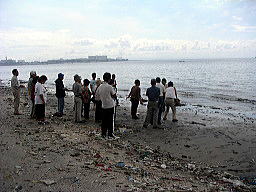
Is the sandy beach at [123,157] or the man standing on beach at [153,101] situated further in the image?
the man standing on beach at [153,101]

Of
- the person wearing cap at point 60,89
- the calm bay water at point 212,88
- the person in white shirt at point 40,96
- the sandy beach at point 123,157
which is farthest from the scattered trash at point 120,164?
the calm bay water at point 212,88

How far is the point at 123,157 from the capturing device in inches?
294

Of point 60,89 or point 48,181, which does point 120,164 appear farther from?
point 60,89

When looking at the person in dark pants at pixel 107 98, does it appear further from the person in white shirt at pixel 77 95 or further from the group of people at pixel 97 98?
the person in white shirt at pixel 77 95

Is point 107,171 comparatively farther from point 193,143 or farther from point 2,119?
point 2,119

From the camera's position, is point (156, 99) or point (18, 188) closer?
point (18, 188)

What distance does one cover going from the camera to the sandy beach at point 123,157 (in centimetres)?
545

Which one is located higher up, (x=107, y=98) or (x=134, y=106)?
(x=107, y=98)

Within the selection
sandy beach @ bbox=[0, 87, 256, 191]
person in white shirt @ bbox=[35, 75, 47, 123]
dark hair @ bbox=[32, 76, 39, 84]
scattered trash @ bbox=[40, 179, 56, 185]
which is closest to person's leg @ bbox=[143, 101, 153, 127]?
sandy beach @ bbox=[0, 87, 256, 191]

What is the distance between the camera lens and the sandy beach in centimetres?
545

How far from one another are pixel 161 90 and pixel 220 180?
6268mm

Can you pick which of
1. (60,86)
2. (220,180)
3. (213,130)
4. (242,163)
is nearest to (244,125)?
(213,130)

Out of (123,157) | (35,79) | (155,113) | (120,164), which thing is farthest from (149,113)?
(120,164)

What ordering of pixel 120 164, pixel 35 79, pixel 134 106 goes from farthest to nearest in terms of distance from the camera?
pixel 134 106
pixel 35 79
pixel 120 164
